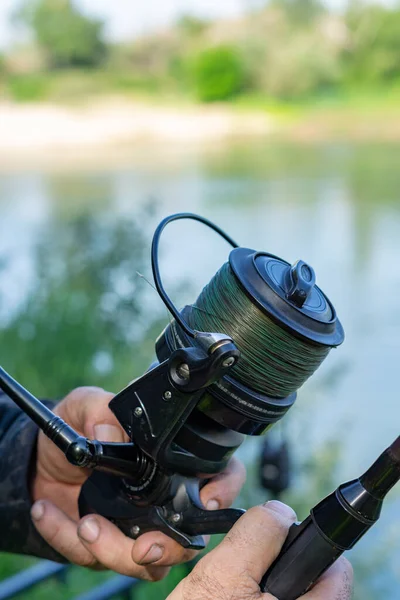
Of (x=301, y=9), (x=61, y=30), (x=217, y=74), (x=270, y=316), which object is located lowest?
(x=61, y=30)

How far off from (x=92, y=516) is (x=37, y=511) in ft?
0.42

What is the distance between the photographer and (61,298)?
289 centimetres

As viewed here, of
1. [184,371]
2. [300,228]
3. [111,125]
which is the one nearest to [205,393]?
[184,371]

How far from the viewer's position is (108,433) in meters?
1.07

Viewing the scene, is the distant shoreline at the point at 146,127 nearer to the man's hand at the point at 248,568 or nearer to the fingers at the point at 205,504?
the fingers at the point at 205,504

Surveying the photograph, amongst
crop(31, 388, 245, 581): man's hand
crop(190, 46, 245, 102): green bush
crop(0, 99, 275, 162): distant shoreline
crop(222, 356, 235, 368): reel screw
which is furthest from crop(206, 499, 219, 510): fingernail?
crop(190, 46, 245, 102): green bush

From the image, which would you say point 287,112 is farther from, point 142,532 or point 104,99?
point 142,532

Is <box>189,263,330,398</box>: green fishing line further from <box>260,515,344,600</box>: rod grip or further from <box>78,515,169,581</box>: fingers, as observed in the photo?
<box>78,515,169,581</box>: fingers

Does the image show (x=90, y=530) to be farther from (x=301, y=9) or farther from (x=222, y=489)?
(x=301, y=9)

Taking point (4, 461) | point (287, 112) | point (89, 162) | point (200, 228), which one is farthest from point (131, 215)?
point (287, 112)

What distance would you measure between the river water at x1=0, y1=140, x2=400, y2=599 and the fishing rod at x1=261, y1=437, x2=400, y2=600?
5.56 ft

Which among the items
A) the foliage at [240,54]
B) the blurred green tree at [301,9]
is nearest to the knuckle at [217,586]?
the foliage at [240,54]

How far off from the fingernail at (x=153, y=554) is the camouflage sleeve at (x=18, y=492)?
0.68 feet

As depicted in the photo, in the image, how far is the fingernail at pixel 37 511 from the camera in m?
1.09
